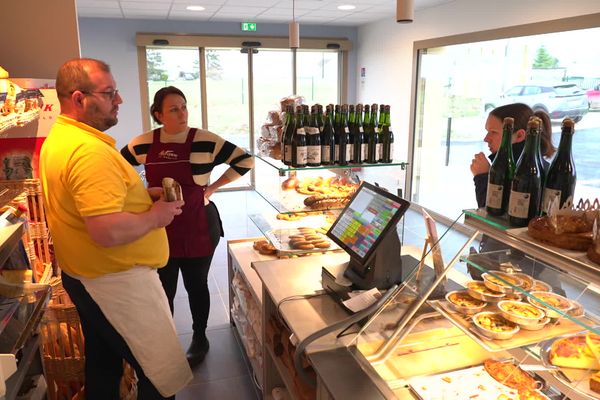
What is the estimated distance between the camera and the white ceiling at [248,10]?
18.0 ft

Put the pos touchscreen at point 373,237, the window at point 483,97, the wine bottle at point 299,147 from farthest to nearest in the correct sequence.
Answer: the window at point 483,97, the wine bottle at point 299,147, the pos touchscreen at point 373,237

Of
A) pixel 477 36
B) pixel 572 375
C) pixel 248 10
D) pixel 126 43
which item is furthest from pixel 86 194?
pixel 126 43

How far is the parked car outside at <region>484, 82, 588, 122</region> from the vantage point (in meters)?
4.31

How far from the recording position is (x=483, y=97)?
550 centimetres

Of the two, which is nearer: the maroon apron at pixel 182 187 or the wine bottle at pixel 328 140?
the wine bottle at pixel 328 140

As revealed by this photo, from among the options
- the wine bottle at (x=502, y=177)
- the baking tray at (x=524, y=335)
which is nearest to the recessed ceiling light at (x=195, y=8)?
the wine bottle at (x=502, y=177)

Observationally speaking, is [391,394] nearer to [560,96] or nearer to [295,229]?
[295,229]

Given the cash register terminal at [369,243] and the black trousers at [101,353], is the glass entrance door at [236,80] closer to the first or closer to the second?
the black trousers at [101,353]

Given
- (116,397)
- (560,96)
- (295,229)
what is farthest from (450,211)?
(116,397)

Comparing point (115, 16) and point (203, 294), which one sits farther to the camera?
point (115, 16)

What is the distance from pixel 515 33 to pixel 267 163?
3.48 meters

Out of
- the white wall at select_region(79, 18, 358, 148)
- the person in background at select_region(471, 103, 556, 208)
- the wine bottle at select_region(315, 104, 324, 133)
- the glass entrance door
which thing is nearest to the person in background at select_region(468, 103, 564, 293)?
the person in background at select_region(471, 103, 556, 208)

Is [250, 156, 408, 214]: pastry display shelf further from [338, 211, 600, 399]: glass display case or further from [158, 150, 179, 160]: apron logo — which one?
[338, 211, 600, 399]: glass display case

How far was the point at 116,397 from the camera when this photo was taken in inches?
85.2
